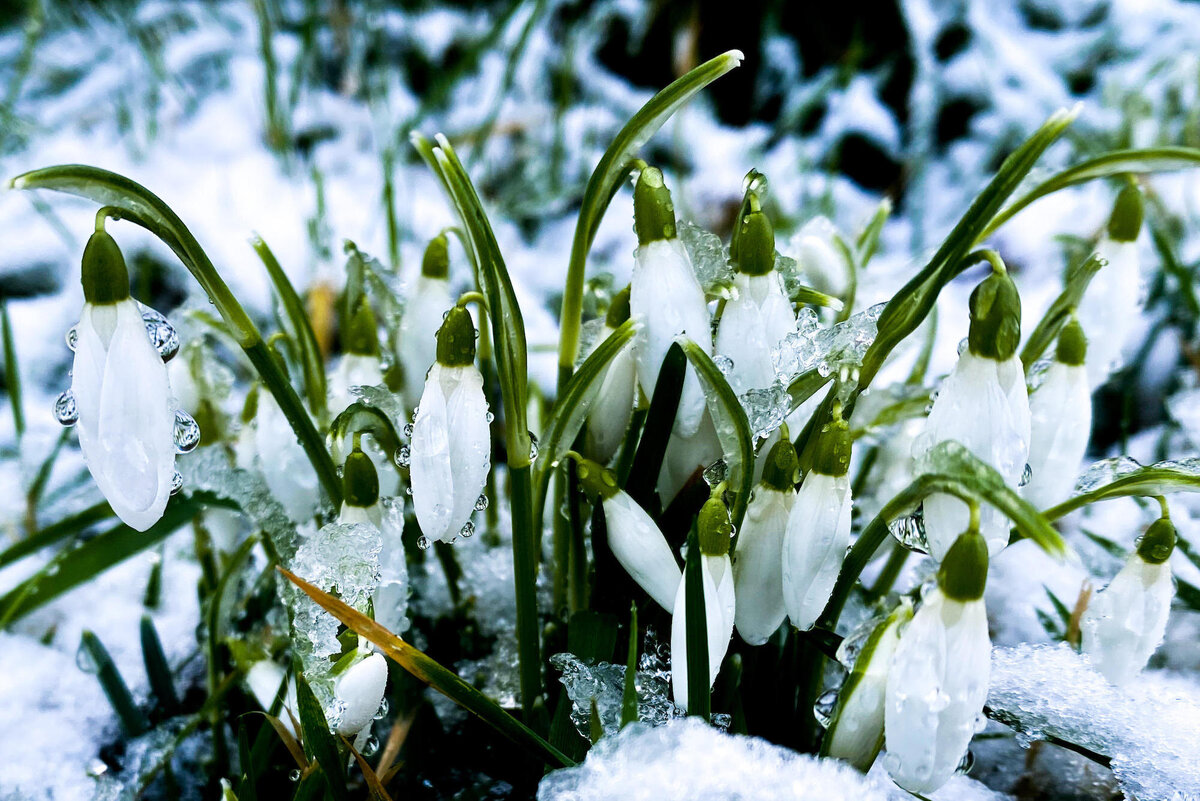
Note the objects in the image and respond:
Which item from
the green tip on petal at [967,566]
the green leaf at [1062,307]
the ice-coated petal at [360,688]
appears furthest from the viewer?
the green leaf at [1062,307]

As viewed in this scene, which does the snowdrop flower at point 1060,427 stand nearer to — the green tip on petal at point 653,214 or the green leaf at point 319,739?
the green tip on petal at point 653,214

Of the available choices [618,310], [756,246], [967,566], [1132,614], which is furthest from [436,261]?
[1132,614]

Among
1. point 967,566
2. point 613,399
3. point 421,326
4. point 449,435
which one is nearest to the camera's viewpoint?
point 967,566

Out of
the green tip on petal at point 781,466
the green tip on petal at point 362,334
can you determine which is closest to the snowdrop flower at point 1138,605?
the green tip on petal at point 781,466

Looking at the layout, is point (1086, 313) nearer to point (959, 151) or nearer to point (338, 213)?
point (338, 213)

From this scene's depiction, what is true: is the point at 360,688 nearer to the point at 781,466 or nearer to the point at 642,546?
the point at 642,546
